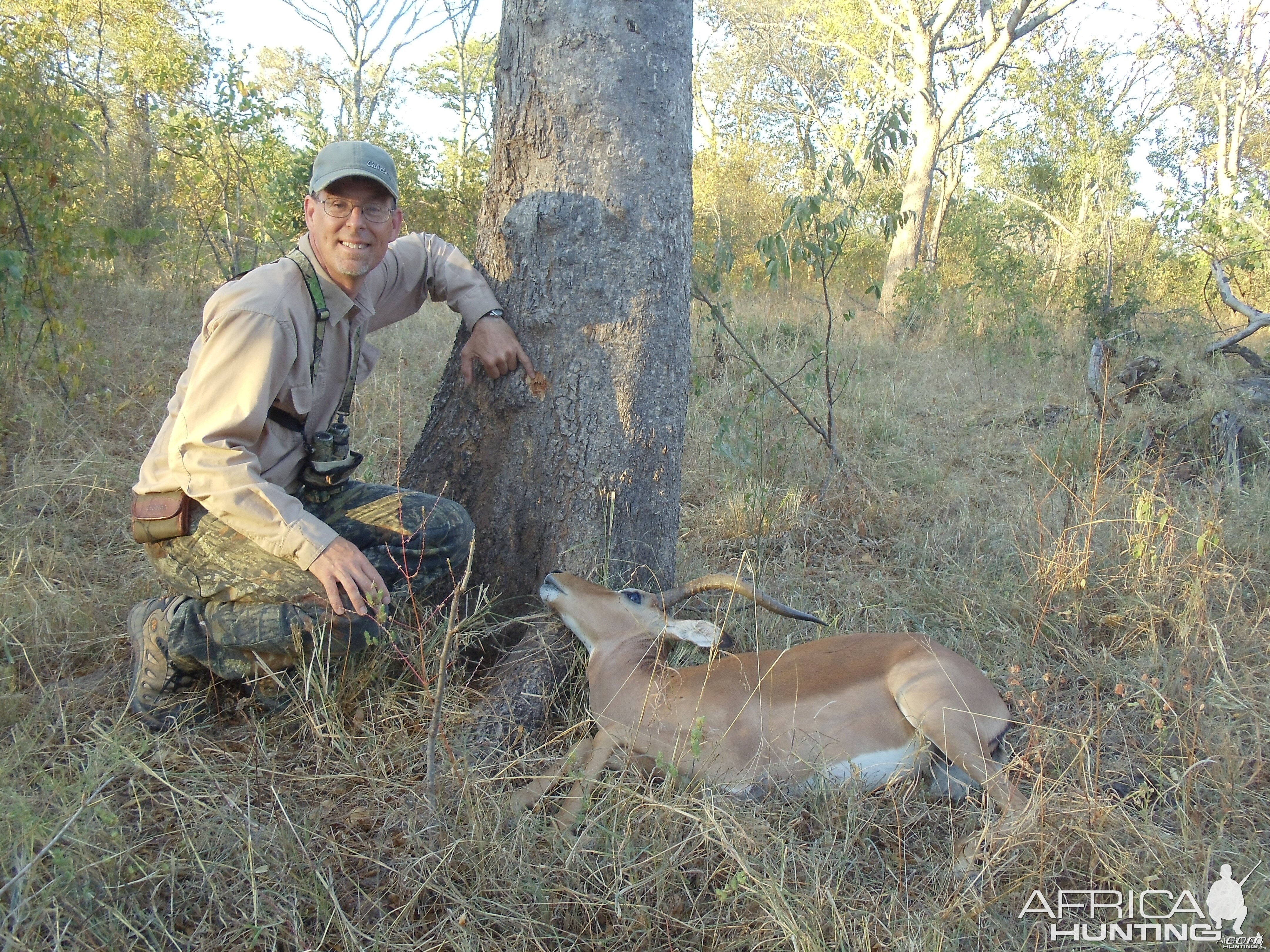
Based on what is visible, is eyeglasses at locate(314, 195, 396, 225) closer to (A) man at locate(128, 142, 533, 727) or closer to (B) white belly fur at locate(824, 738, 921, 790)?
(A) man at locate(128, 142, 533, 727)

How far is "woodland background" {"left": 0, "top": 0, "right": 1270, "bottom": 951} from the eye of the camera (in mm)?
2059

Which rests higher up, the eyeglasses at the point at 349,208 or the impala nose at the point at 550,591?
the eyeglasses at the point at 349,208

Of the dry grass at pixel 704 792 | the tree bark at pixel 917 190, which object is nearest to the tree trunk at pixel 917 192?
the tree bark at pixel 917 190

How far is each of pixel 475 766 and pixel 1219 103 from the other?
951 inches

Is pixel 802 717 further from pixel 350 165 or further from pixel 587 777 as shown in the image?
pixel 350 165

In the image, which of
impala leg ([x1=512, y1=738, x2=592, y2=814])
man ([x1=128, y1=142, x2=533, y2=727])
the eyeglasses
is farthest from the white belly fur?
the eyeglasses

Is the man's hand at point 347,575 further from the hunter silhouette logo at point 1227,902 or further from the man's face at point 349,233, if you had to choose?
the hunter silhouette logo at point 1227,902

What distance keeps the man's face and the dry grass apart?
24.8 inches

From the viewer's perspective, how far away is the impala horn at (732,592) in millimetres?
2852

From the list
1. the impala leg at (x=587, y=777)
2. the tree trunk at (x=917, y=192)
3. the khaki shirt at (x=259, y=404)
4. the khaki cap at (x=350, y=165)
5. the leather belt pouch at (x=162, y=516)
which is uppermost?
the tree trunk at (x=917, y=192)

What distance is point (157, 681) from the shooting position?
2.76 meters

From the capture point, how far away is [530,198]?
3232 mm

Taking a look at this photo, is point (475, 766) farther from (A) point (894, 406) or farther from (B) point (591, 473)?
(A) point (894, 406)

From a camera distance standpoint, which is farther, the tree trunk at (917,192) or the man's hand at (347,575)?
the tree trunk at (917,192)
